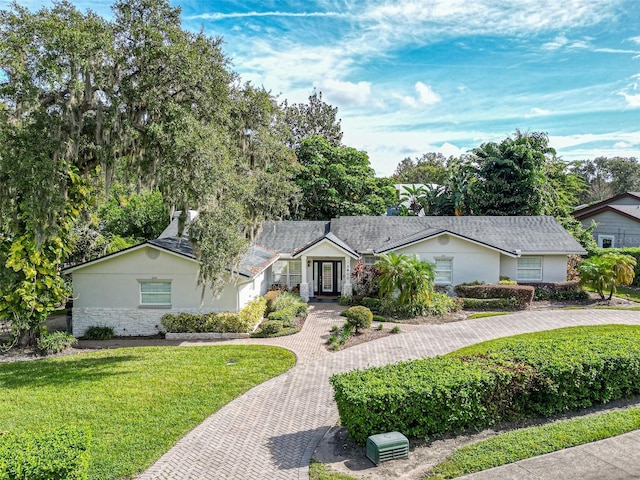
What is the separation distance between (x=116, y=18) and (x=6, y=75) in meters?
3.38

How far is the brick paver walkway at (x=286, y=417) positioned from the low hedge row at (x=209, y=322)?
1.81m

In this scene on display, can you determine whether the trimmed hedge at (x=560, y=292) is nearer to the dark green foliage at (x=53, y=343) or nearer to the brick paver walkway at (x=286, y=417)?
the brick paver walkway at (x=286, y=417)

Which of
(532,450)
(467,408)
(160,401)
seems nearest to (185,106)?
(160,401)

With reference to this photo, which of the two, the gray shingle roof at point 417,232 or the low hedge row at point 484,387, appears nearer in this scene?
the low hedge row at point 484,387

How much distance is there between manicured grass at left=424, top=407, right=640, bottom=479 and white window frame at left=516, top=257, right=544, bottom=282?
1597 centimetres

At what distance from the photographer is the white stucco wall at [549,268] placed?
970 inches

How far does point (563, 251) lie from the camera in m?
24.1

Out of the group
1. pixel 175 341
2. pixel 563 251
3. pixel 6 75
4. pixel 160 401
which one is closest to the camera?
pixel 160 401

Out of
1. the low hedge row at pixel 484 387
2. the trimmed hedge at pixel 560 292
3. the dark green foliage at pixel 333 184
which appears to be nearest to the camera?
the low hedge row at pixel 484 387

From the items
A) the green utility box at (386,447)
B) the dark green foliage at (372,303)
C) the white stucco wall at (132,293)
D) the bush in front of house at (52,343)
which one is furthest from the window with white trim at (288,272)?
the green utility box at (386,447)

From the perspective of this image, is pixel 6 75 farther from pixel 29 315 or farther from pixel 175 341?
pixel 175 341

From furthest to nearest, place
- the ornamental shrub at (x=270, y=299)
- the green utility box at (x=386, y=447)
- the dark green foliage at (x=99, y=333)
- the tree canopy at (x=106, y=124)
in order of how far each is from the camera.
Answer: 1. the ornamental shrub at (x=270, y=299)
2. the dark green foliage at (x=99, y=333)
3. the tree canopy at (x=106, y=124)
4. the green utility box at (x=386, y=447)

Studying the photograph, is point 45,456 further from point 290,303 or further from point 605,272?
point 605,272

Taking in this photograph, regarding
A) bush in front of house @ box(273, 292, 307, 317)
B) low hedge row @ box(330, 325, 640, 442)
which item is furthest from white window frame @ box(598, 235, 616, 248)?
low hedge row @ box(330, 325, 640, 442)
